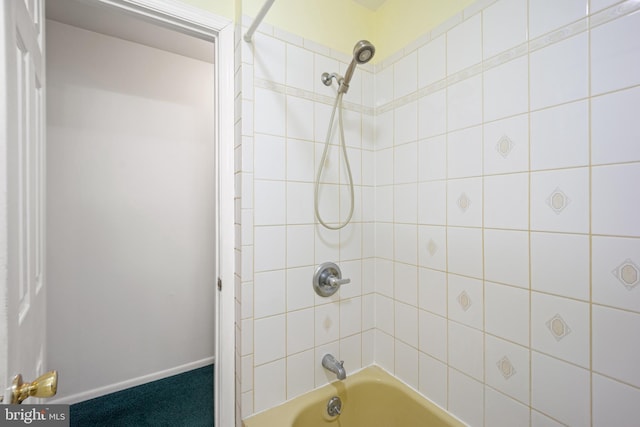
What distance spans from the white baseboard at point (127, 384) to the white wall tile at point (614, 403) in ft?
7.70

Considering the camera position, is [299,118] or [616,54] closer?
[616,54]

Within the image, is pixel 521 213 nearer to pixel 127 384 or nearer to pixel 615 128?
pixel 615 128

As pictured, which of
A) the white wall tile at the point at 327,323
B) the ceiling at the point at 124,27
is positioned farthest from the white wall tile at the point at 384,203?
the ceiling at the point at 124,27

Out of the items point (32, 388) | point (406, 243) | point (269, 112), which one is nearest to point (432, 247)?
point (406, 243)

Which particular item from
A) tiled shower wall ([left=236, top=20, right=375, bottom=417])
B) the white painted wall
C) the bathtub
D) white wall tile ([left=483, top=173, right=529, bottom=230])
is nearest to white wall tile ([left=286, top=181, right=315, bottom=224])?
tiled shower wall ([left=236, top=20, right=375, bottom=417])

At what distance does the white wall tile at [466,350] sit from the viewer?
99 centimetres

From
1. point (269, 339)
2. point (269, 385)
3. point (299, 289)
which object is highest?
point (299, 289)

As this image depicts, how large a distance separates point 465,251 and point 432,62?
83 cm

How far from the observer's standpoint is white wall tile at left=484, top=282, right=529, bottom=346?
2.85ft

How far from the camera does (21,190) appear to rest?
608 mm

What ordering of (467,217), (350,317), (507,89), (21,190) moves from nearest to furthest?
(21,190)
(507,89)
(467,217)
(350,317)

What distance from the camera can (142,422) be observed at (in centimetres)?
159

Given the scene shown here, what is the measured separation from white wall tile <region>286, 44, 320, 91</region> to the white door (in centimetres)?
81

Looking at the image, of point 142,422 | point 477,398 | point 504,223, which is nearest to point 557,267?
point 504,223
